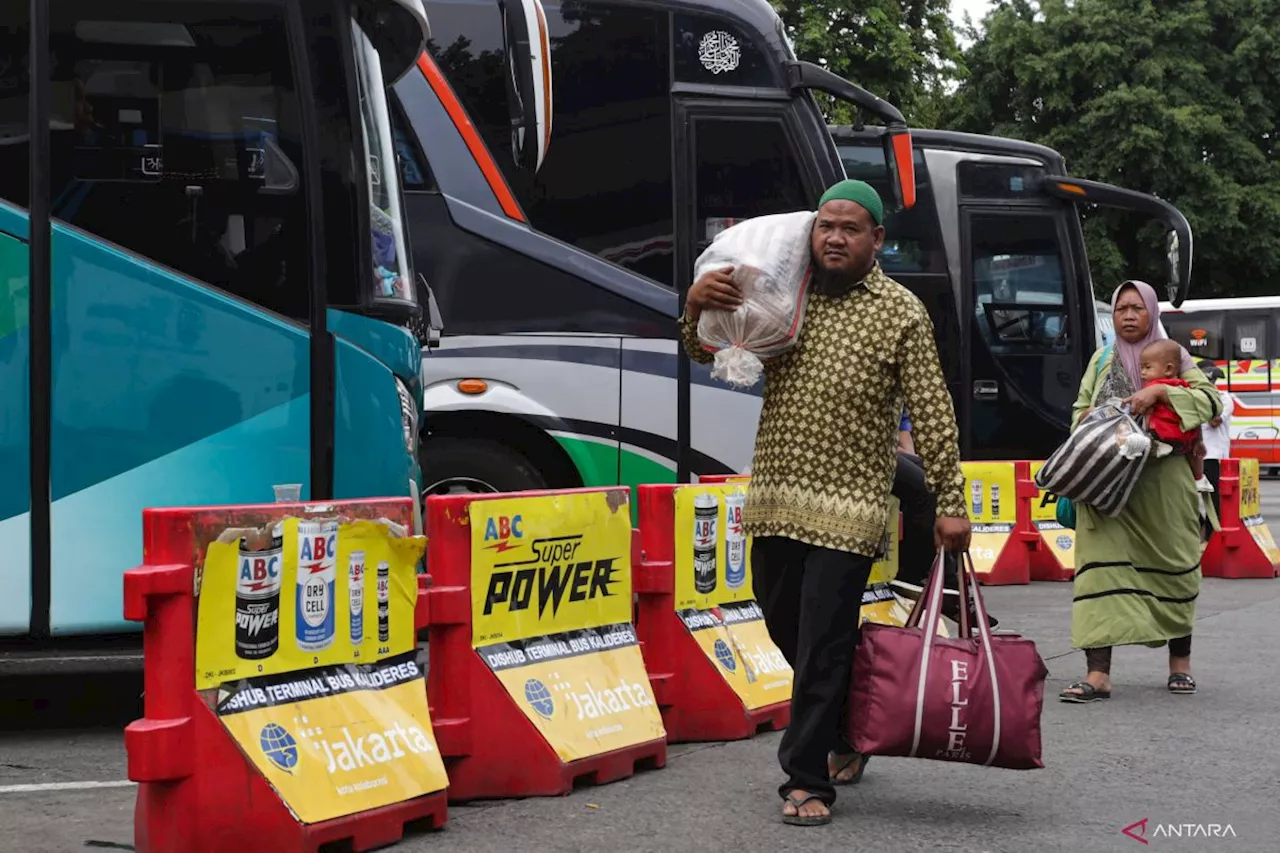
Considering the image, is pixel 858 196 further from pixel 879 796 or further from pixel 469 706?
pixel 469 706

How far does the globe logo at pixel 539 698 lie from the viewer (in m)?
5.70

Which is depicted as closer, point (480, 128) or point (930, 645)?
point (930, 645)

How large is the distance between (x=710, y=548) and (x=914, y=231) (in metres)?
8.88

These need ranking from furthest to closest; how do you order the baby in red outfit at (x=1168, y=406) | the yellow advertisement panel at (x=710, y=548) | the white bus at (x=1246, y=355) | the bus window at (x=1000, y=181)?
the white bus at (x=1246, y=355) → the bus window at (x=1000, y=181) → the baby in red outfit at (x=1168, y=406) → the yellow advertisement panel at (x=710, y=548)

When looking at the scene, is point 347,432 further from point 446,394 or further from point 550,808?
point 446,394

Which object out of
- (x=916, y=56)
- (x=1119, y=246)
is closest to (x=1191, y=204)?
(x=1119, y=246)

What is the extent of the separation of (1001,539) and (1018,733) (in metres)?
8.35

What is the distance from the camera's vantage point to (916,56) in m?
29.0

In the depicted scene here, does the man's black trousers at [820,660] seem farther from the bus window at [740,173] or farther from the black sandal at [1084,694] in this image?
the bus window at [740,173]

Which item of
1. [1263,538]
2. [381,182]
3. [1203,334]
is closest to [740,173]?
[381,182]

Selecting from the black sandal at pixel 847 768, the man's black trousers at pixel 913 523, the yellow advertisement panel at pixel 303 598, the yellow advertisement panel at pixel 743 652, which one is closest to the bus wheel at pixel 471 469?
the man's black trousers at pixel 913 523

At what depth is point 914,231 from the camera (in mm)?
15266

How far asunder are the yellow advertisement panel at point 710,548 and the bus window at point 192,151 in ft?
5.46

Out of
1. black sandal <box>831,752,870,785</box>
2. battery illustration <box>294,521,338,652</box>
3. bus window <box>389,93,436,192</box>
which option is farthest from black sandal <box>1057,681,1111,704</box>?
bus window <box>389,93,436,192</box>
